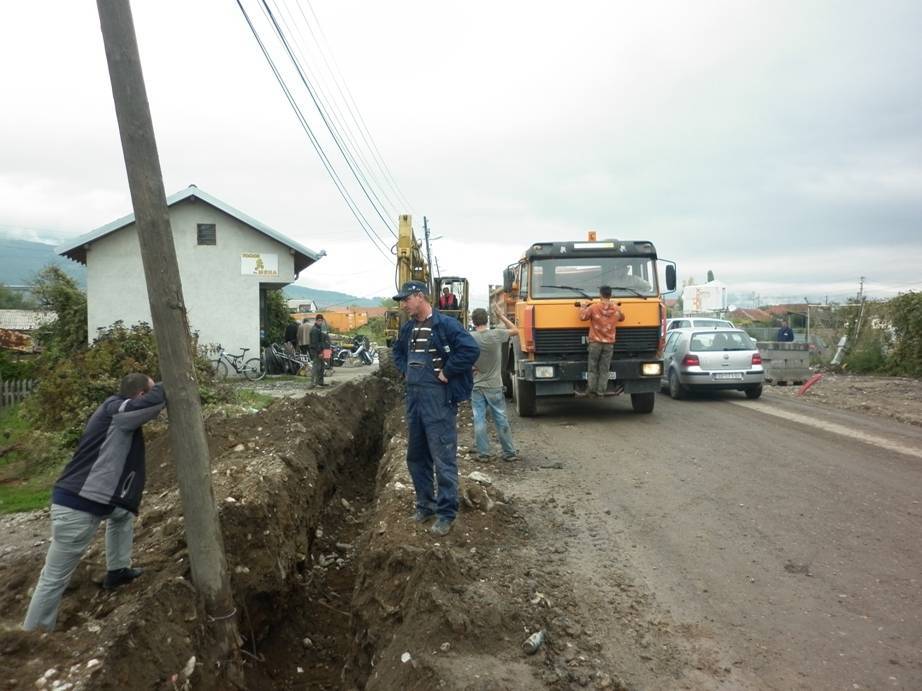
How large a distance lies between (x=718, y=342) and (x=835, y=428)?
4.02m

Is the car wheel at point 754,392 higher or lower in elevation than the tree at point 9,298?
lower

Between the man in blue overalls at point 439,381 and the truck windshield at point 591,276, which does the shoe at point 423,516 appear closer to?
the man in blue overalls at point 439,381

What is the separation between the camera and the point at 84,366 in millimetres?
12211

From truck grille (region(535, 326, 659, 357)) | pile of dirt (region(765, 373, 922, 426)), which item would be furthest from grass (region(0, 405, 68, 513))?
pile of dirt (region(765, 373, 922, 426))

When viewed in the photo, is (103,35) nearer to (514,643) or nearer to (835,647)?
(514,643)

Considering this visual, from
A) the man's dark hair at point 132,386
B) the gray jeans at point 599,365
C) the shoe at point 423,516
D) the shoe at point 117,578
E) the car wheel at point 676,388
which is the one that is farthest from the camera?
the car wheel at point 676,388

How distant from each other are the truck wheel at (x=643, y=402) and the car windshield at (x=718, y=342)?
306 cm

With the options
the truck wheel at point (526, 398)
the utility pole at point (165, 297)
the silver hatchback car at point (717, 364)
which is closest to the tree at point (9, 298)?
the truck wheel at point (526, 398)

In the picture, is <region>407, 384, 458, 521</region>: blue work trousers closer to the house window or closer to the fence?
the fence

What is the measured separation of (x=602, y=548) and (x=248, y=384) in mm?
14162

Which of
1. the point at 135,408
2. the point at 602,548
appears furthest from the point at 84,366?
the point at 602,548

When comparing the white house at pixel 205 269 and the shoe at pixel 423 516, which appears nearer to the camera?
the shoe at pixel 423 516

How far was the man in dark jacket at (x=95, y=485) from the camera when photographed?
13.5 ft

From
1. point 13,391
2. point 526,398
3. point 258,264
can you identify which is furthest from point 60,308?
point 526,398
